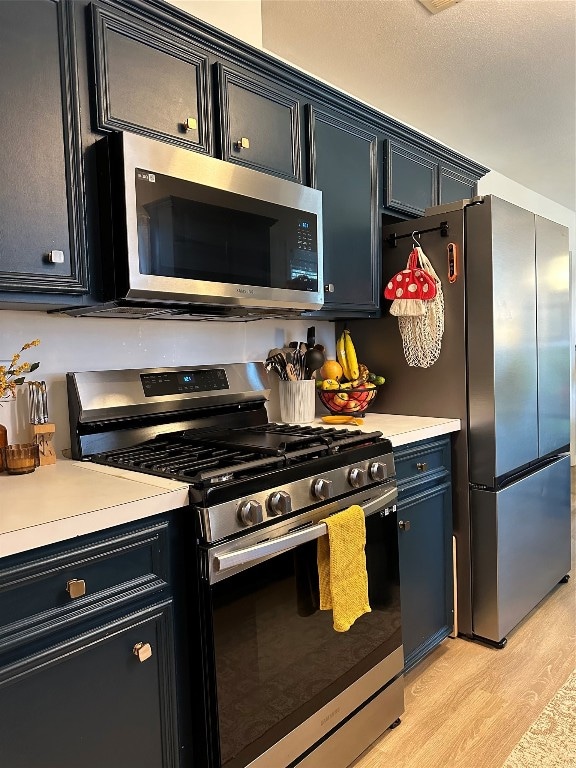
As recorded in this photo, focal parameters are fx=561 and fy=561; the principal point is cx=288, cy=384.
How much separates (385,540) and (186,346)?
99cm

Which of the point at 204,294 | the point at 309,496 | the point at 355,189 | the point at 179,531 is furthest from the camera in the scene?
the point at 355,189

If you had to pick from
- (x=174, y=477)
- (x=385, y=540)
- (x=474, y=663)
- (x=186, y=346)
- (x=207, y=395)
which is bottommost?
(x=474, y=663)

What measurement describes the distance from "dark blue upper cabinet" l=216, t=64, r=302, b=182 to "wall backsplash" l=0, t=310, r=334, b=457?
62 cm

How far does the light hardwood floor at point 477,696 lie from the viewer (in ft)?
5.67

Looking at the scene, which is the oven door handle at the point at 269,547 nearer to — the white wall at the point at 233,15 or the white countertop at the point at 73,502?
the white countertop at the point at 73,502

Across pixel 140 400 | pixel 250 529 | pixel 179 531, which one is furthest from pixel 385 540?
pixel 140 400

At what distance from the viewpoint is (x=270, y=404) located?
8.10ft

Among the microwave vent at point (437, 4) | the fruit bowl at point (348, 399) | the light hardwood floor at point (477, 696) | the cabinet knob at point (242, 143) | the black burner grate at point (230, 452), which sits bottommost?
the light hardwood floor at point (477, 696)

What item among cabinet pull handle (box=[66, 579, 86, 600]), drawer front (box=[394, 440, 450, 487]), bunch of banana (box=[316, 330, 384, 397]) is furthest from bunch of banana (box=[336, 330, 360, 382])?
cabinet pull handle (box=[66, 579, 86, 600])

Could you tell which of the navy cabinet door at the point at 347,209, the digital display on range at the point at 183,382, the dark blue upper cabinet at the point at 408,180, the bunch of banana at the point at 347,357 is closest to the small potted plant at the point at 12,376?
the digital display on range at the point at 183,382

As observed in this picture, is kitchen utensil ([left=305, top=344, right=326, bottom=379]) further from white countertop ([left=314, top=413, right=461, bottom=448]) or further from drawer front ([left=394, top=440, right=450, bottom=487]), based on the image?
drawer front ([left=394, top=440, right=450, bottom=487])

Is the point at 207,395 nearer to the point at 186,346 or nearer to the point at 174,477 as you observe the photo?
the point at 186,346

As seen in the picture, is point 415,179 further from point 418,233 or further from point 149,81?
point 149,81

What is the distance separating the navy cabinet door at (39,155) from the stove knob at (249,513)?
0.74 metres
